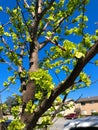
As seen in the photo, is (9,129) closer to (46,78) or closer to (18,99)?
(46,78)

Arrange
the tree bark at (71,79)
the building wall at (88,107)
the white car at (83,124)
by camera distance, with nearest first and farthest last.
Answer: the tree bark at (71,79) → the white car at (83,124) → the building wall at (88,107)

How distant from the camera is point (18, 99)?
36.8ft

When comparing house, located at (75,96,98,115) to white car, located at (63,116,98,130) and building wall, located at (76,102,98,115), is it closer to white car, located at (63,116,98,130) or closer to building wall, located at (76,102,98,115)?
building wall, located at (76,102,98,115)

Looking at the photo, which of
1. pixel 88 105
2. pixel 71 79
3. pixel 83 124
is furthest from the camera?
pixel 88 105

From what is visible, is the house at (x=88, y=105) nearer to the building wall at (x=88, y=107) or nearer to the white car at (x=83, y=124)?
the building wall at (x=88, y=107)

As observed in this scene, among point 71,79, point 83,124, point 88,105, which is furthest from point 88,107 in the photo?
point 71,79

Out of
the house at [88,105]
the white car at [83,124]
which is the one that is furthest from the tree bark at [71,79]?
the house at [88,105]

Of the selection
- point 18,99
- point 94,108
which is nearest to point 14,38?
point 18,99

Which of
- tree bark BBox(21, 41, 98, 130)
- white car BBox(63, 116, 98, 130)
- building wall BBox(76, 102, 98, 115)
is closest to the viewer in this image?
tree bark BBox(21, 41, 98, 130)

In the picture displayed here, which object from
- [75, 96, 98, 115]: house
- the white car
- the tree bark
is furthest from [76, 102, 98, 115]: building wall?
the white car

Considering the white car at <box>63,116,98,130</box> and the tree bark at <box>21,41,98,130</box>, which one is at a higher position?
the tree bark at <box>21,41,98,130</box>

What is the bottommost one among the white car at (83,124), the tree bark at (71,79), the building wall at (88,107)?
the white car at (83,124)

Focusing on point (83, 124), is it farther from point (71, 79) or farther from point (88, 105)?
point (88, 105)

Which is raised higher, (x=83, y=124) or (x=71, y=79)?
(x=71, y=79)
